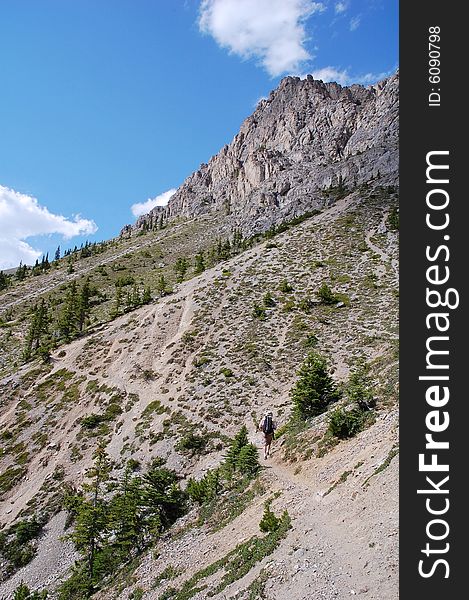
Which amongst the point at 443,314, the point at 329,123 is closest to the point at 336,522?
the point at 443,314

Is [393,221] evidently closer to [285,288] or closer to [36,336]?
[285,288]

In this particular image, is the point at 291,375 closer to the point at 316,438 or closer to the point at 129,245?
the point at 316,438

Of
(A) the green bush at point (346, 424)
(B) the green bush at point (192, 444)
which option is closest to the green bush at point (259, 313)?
(B) the green bush at point (192, 444)

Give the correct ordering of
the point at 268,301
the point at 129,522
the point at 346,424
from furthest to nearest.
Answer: the point at 268,301, the point at 129,522, the point at 346,424

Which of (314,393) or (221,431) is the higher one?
(314,393)

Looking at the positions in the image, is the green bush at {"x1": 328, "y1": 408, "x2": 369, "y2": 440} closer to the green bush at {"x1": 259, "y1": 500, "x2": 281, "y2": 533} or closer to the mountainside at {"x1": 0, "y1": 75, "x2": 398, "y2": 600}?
the mountainside at {"x1": 0, "y1": 75, "x2": 398, "y2": 600}

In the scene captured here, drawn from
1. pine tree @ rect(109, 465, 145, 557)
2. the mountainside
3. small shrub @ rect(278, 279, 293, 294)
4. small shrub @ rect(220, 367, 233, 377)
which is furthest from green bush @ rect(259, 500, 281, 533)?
small shrub @ rect(278, 279, 293, 294)

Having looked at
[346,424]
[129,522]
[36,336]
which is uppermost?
[36,336]

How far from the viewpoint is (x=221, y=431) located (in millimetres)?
35625

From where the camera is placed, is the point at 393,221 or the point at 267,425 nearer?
the point at 267,425

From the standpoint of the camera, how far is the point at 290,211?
128 meters

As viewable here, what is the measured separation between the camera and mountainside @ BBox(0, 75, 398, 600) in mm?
13164

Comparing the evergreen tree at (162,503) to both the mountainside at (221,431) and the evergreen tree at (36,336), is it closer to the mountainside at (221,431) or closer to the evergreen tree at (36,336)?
the mountainside at (221,431)

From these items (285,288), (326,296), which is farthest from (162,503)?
(285,288)
